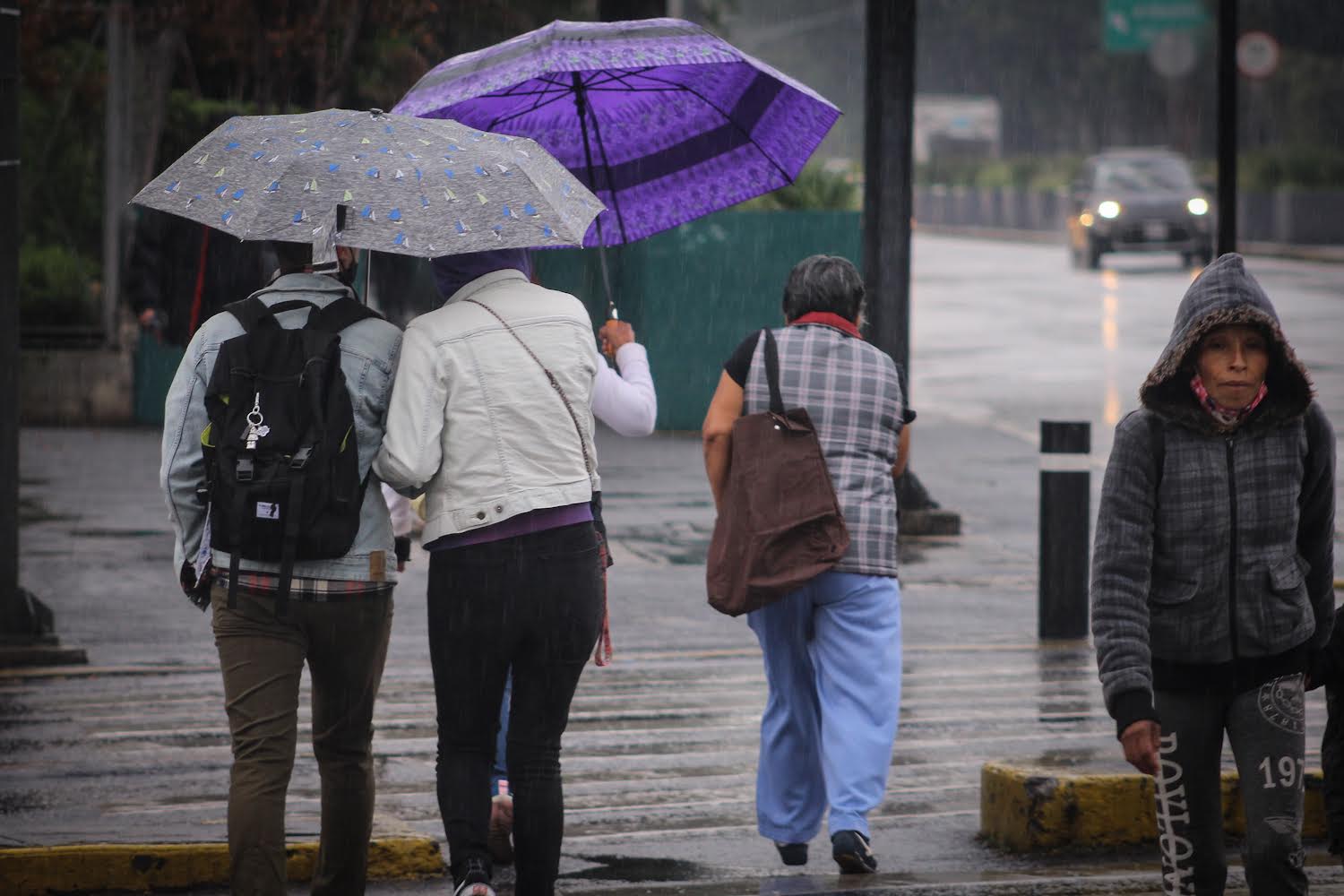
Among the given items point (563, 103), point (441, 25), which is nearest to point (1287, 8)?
point (441, 25)

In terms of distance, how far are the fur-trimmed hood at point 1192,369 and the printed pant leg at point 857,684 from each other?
5.32 ft

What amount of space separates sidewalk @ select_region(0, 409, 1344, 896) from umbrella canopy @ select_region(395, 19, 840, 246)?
1863 mm

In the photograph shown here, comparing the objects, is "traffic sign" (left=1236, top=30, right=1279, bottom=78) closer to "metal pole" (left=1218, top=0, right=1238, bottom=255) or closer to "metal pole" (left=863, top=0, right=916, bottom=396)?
"metal pole" (left=863, top=0, right=916, bottom=396)

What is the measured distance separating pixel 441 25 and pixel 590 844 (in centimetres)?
1717

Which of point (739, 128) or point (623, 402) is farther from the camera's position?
point (739, 128)

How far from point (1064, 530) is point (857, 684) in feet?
13.2

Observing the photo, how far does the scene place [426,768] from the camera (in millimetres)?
7273

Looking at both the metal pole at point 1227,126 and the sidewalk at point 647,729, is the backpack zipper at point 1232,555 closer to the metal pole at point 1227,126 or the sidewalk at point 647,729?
the sidewalk at point 647,729

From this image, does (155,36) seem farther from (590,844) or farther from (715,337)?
(590,844)

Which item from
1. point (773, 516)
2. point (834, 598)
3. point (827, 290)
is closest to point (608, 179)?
point (827, 290)

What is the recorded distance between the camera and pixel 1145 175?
3897cm

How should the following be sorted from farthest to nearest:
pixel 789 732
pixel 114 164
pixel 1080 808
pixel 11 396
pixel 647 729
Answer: pixel 114 164 → pixel 11 396 → pixel 647 729 → pixel 1080 808 → pixel 789 732

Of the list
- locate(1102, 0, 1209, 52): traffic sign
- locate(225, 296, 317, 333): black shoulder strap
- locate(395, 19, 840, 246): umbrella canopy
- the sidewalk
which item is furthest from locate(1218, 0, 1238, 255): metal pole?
locate(1102, 0, 1209, 52): traffic sign

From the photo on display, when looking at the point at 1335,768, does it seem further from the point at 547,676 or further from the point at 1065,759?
the point at 1065,759
